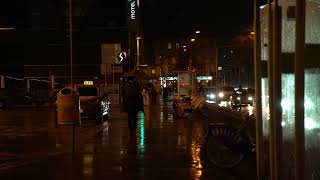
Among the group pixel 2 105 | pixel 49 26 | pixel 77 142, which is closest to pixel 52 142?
pixel 77 142

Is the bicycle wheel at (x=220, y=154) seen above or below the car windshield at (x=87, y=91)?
below

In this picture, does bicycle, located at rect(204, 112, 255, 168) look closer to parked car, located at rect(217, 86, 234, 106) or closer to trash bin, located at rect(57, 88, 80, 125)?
trash bin, located at rect(57, 88, 80, 125)

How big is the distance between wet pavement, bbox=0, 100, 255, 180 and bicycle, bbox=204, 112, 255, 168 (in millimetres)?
214

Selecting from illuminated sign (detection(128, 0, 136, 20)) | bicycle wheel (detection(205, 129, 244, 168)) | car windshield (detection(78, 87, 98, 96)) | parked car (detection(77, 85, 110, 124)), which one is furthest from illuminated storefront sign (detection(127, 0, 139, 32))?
bicycle wheel (detection(205, 129, 244, 168))

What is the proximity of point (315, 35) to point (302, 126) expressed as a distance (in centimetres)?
121

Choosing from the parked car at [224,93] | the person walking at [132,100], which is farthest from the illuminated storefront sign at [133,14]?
the person walking at [132,100]

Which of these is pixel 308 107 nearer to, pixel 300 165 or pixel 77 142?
pixel 300 165

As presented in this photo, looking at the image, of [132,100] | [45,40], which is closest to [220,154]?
[132,100]

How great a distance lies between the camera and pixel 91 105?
26.3 m

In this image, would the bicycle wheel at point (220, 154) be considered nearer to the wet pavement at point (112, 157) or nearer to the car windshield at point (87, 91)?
the wet pavement at point (112, 157)

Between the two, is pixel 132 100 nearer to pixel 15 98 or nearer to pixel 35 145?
pixel 35 145

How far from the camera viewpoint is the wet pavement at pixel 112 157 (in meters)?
11.4

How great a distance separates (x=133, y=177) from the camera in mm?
10945

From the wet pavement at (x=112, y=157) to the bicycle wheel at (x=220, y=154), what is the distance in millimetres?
158
